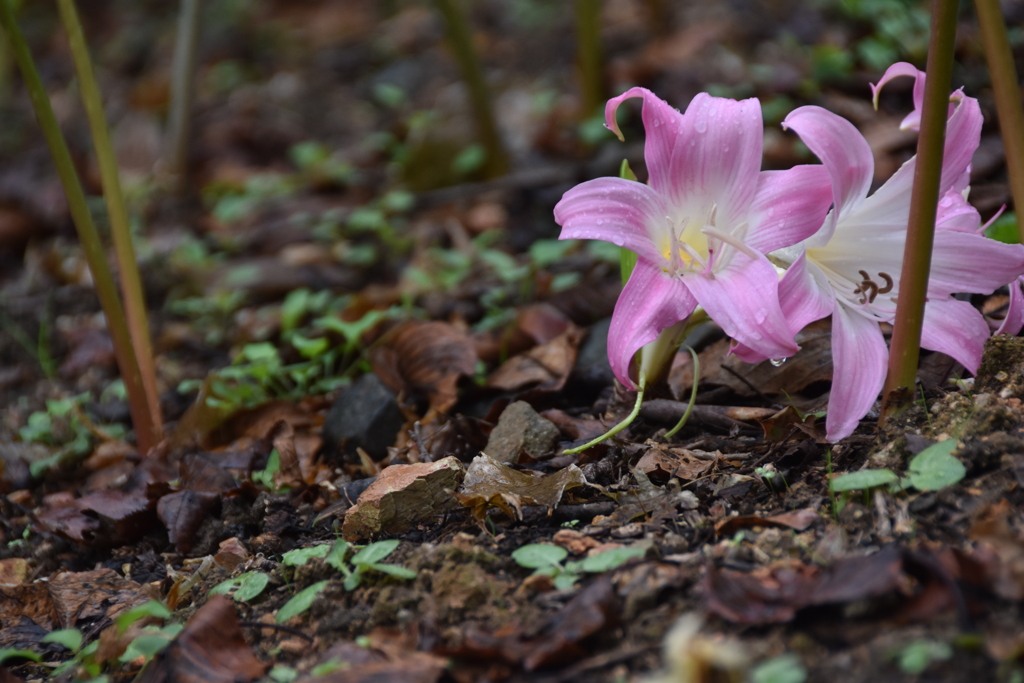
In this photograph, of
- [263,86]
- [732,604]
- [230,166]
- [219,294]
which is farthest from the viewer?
[263,86]

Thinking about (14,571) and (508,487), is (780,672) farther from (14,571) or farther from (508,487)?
(14,571)

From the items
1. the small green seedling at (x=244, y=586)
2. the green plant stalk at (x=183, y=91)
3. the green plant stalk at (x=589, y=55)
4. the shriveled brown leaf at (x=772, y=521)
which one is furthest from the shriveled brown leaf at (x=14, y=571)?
the green plant stalk at (x=589, y=55)

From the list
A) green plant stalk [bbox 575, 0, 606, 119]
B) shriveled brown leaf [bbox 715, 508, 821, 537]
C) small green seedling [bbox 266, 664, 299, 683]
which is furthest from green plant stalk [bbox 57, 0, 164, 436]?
green plant stalk [bbox 575, 0, 606, 119]

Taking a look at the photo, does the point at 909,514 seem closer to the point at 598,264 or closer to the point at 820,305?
the point at 820,305

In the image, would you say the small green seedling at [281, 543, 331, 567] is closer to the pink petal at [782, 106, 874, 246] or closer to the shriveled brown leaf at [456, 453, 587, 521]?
the shriveled brown leaf at [456, 453, 587, 521]

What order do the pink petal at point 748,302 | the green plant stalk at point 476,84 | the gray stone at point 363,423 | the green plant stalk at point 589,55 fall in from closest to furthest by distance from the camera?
1. the pink petal at point 748,302
2. the gray stone at point 363,423
3. the green plant stalk at point 476,84
4. the green plant stalk at point 589,55

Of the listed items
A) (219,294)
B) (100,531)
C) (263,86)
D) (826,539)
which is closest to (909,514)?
(826,539)

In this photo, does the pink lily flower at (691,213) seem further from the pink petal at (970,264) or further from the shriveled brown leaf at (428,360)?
the shriveled brown leaf at (428,360)
